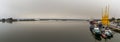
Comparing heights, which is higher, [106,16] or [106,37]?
[106,16]

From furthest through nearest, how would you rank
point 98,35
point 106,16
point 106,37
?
point 106,16 < point 98,35 < point 106,37

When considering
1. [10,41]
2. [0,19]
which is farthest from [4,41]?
[0,19]

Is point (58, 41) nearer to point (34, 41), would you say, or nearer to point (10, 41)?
point (34, 41)

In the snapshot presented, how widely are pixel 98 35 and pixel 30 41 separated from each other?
35.5 ft

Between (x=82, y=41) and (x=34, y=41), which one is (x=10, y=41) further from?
(x=82, y=41)

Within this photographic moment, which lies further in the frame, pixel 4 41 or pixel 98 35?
pixel 98 35

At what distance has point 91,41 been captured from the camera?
92.4 ft

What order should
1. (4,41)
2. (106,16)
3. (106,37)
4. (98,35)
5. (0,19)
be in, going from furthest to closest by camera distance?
1. (0,19)
2. (106,16)
3. (98,35)
4. (106,37)
5. (4,41)

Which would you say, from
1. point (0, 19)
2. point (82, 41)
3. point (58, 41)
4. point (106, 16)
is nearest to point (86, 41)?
point (82, 41)

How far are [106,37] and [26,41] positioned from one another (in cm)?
1128

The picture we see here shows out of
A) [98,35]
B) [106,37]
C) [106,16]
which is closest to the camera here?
[106,37]

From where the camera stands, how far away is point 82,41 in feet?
91.6

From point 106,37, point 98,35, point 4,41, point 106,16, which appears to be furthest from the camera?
point 106,16

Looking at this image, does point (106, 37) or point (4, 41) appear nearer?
point (4, 41)
